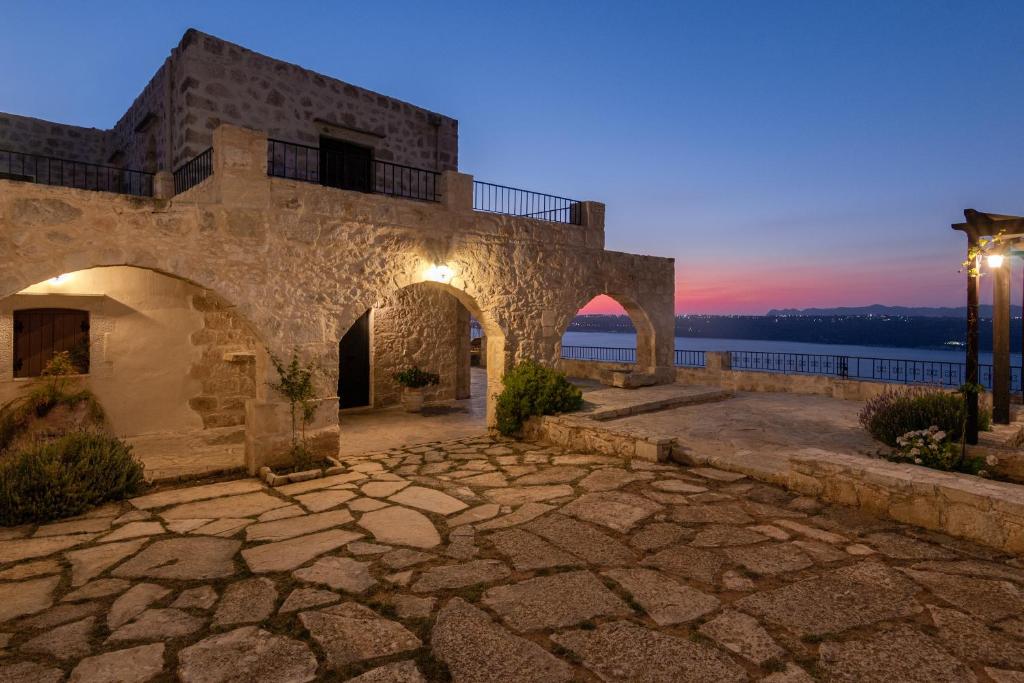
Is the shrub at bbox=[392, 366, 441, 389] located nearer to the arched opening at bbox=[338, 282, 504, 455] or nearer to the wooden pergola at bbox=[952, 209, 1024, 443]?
the arched opening at bbox=[338, 282, 504, 455]

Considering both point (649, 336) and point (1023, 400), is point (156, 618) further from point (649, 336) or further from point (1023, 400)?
point (1023, 400)

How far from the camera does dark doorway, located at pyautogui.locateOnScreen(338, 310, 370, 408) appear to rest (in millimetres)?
11344

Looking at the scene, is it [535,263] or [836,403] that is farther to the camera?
[836,403]

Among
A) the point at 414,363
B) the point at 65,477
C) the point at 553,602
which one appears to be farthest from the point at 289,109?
the point at 553,602

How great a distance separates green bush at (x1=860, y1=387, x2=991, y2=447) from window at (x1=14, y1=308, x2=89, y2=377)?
33.6ft

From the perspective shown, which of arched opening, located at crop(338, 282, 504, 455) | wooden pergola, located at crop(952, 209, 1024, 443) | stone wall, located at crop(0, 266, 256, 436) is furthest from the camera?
arched opening, located at crop(338, 282, 504, 455)

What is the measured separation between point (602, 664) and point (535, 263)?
7.65 meters

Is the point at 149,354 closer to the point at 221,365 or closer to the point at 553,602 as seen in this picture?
the point at 221,365

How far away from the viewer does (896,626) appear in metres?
2.99

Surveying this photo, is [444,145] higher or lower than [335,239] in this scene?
higher

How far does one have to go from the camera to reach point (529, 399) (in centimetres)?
848

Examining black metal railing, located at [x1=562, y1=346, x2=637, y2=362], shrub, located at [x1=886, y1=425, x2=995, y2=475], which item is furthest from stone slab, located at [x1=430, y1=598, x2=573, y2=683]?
black metal railing, located at [x1=562, y1=346, x2=637, y2=362]

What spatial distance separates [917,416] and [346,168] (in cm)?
1094

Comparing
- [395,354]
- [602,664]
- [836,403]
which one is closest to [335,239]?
[395,354]
